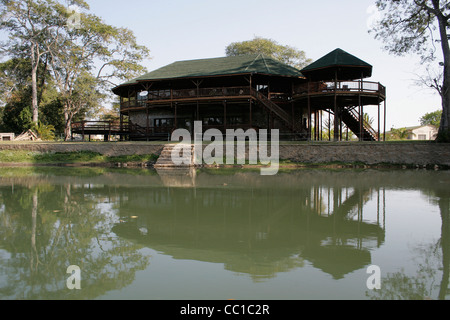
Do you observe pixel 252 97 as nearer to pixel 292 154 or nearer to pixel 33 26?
pixel 292 154

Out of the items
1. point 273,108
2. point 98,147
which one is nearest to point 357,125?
point 273,108

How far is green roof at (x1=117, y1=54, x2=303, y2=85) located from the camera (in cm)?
2880

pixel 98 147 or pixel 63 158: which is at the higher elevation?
pixel 98 147

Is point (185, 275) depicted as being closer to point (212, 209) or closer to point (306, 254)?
point (306, 254)

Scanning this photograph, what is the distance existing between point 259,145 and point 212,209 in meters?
16.7

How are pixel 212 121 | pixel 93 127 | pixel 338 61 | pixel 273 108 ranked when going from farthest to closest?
pixel 212 121 → pixel 93 127 → pixel 273 108 → pixel 338 61

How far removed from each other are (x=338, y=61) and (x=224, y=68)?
950 cm

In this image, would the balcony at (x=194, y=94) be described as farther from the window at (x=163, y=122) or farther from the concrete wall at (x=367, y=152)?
the concrete wall at (x=367, y=152)

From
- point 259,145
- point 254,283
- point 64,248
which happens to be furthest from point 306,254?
point 259,145

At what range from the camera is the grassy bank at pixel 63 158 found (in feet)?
86.8

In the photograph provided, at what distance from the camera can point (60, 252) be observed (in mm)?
5375

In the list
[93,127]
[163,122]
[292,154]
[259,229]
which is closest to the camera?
[259,229]

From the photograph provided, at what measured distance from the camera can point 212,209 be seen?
28.9 ft

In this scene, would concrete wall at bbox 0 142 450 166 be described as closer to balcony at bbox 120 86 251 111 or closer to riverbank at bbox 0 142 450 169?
riverbank at bbox 0 142 450 169
